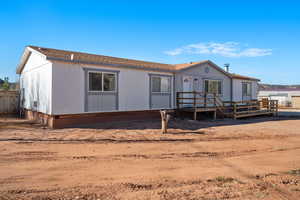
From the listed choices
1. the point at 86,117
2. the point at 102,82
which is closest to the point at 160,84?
the point at 102,82

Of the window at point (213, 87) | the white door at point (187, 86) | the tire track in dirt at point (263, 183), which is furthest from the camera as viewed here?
the window at point (213, 87)

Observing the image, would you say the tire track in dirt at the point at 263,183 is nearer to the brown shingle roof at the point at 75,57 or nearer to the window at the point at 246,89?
the brown shingle roof at the point at 75,57

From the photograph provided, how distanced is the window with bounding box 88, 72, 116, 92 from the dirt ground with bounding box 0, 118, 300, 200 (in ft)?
10.9

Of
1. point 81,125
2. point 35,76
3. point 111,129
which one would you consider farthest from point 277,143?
point 35,76

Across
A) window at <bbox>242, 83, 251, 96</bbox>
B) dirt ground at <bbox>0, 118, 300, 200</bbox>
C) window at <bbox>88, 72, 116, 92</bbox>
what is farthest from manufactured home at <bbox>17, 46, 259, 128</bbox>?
window at <bbox>242, 83, 251, 96</bbox>

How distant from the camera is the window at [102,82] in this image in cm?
1071

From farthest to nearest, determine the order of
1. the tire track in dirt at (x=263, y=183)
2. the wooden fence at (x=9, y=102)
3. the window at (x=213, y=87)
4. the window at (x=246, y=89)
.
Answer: the window at (x=246, y=89) < the window at (x=213, y=87) < the wooden fence at (x=9, y=102) < the tire track in dirt at (x=263, y=183)

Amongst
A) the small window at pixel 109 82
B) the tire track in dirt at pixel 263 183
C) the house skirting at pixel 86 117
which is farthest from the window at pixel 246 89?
the tire track in dirt at pixel 263 183

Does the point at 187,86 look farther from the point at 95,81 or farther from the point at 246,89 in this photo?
the point at 246,89

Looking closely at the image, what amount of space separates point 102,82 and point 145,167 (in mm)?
7098

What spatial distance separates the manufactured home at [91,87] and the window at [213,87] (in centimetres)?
121

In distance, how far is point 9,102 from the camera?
15742 mm

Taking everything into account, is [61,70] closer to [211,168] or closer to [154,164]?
[154,164]

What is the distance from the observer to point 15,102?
16.1 m
